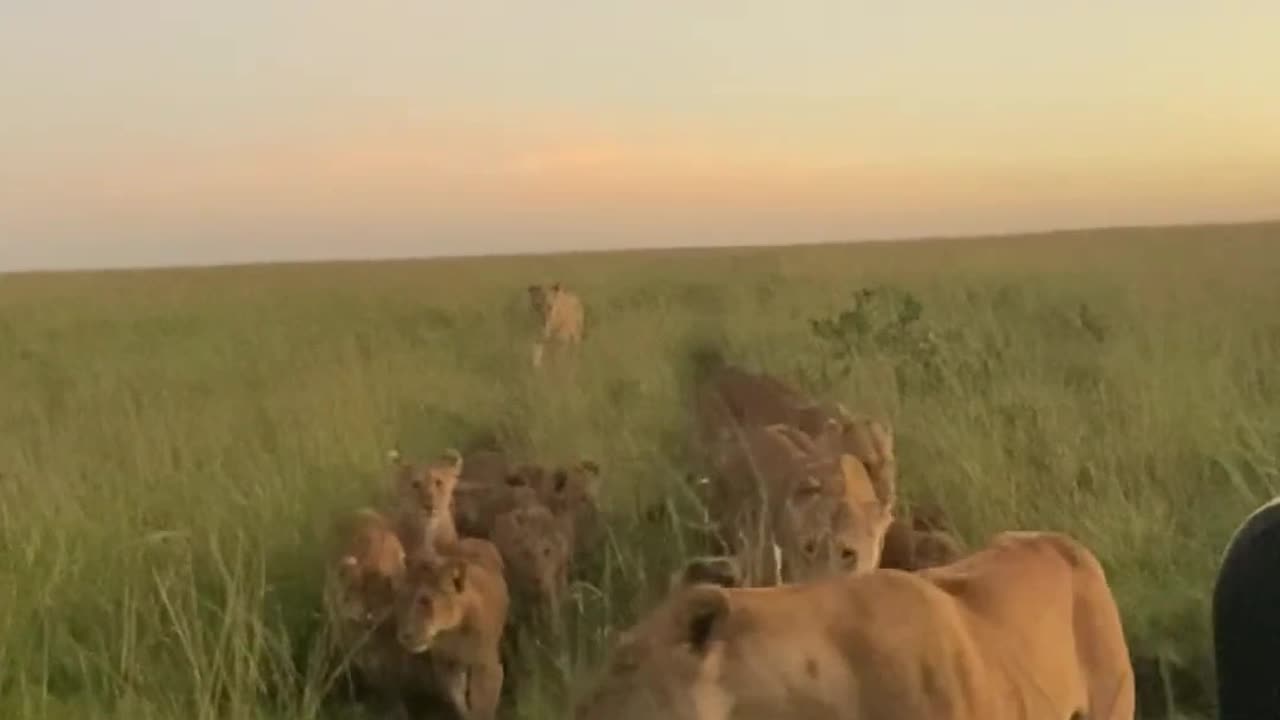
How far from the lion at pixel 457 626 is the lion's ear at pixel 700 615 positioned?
336 cm

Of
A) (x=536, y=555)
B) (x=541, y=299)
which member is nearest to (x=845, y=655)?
(x=536, y=555)

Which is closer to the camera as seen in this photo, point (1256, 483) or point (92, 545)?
point (92, 545)

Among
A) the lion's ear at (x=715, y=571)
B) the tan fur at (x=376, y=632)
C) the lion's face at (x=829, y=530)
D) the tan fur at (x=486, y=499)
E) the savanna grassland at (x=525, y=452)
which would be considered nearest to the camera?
the lion's face at (x=829, y=530)

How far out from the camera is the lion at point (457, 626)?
545cm

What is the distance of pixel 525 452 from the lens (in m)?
8.82

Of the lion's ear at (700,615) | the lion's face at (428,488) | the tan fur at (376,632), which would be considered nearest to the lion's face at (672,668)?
the lion's ear at (700,615)

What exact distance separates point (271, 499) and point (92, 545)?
92cm

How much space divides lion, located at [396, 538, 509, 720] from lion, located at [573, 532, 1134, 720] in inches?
108

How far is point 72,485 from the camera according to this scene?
6.86m

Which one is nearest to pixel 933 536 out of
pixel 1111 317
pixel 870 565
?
pixel 870 565

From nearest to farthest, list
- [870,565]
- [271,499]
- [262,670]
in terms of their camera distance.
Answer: [870,565]
[262,670]
[271,499]

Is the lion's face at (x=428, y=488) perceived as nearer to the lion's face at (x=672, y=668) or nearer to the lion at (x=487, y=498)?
the lion at (x=487, y=498)

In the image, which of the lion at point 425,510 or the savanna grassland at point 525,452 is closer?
the savanna grassland at point 525,452

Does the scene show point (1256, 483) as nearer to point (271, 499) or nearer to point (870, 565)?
point (870, 565)
